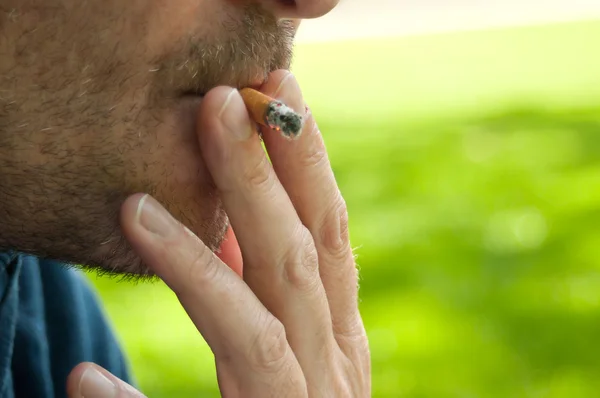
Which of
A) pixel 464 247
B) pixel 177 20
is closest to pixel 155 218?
pixel 177 20

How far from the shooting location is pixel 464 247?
12.7 feet

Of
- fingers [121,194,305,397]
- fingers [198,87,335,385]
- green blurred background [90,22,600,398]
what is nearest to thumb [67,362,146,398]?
fingers [121,194,305,397]

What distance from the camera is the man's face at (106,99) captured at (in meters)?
1.38

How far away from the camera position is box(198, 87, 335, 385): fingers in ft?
4.69

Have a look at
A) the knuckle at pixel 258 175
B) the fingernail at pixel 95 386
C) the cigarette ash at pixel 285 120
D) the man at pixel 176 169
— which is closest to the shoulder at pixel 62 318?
the man at pixel 176 169

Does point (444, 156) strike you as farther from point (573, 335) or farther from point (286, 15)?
point (286, 15)

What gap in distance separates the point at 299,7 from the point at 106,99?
35 cm

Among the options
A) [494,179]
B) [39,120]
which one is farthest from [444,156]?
[39,120]

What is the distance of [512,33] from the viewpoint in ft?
29.3

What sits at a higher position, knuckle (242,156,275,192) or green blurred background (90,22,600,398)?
green blurred background (90,22,600,398)

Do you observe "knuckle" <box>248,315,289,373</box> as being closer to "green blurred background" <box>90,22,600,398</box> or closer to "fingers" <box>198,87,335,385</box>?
"fingers" <box>198,87,335,385</box>

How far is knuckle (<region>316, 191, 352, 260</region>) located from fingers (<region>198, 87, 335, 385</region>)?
12 centimetres

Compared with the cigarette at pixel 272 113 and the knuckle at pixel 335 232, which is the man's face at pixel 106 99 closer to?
the cigarette at pixel 272 113

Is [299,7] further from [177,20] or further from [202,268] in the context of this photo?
[202,268]
